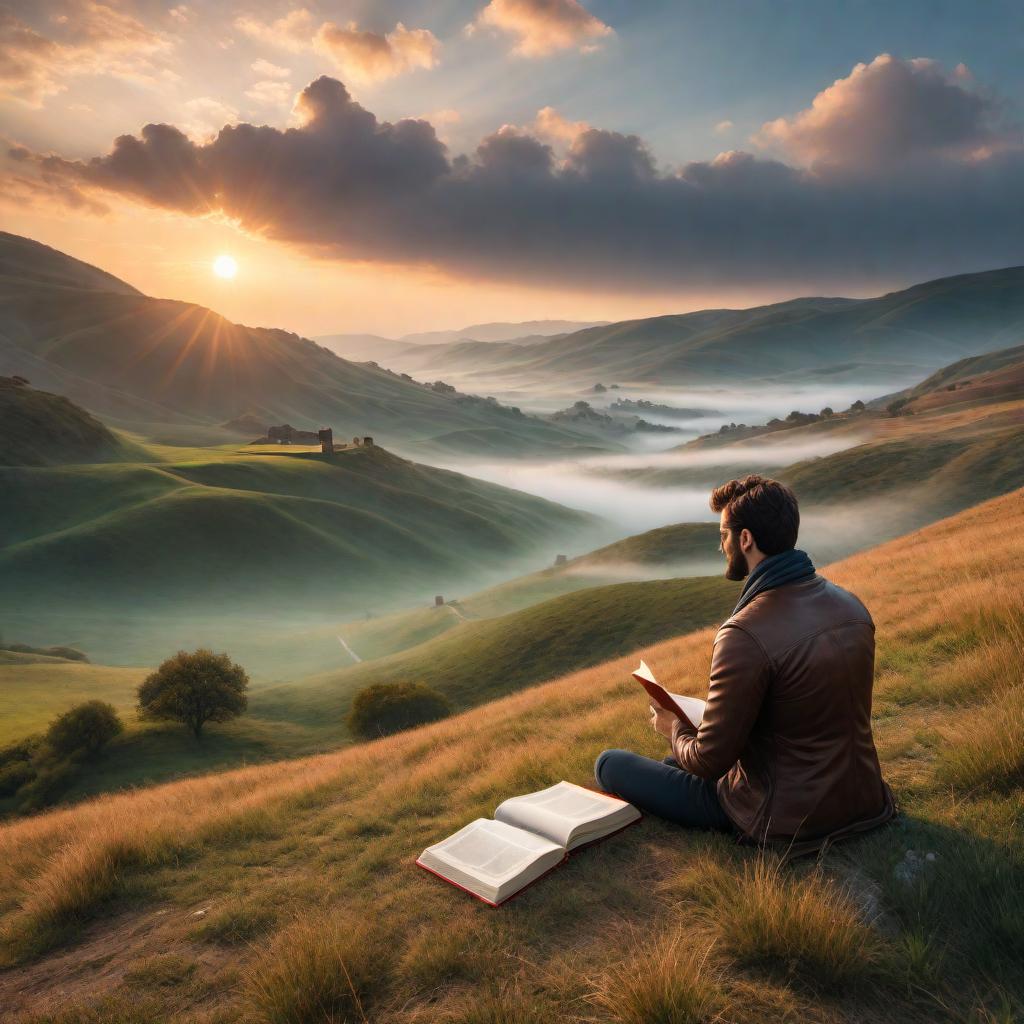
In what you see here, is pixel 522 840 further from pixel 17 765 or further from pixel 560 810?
pixel 17 765

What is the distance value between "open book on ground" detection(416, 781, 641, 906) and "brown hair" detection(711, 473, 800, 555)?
2.88 m

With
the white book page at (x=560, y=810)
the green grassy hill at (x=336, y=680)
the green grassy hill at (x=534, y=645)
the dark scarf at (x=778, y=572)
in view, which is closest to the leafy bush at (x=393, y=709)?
the green grassy hill at (x=336, y=680)

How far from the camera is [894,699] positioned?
7.91m

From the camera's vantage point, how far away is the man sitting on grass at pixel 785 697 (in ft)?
15.3

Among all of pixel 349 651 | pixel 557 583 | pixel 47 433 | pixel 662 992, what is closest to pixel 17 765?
pixel 349 651

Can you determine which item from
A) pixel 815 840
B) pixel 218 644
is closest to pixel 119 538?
pixel 218 644

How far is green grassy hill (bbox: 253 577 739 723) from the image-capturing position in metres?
39.6

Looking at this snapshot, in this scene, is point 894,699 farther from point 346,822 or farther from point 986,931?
point 346,822

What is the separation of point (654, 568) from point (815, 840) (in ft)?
242

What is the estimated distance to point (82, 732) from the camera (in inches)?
1411

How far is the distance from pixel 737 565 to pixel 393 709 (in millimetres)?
35273

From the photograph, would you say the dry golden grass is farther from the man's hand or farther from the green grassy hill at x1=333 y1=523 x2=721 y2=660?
the green grassy hill at x1=333 y1=523 x2=721 y2=660

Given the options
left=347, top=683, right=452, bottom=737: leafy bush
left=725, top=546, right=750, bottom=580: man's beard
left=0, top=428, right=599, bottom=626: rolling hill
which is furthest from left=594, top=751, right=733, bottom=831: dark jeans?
left=0, top=428, right=599, bottom=626: rolling hill

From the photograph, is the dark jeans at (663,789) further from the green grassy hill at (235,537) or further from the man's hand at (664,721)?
the green grassy hill at (235,537)
